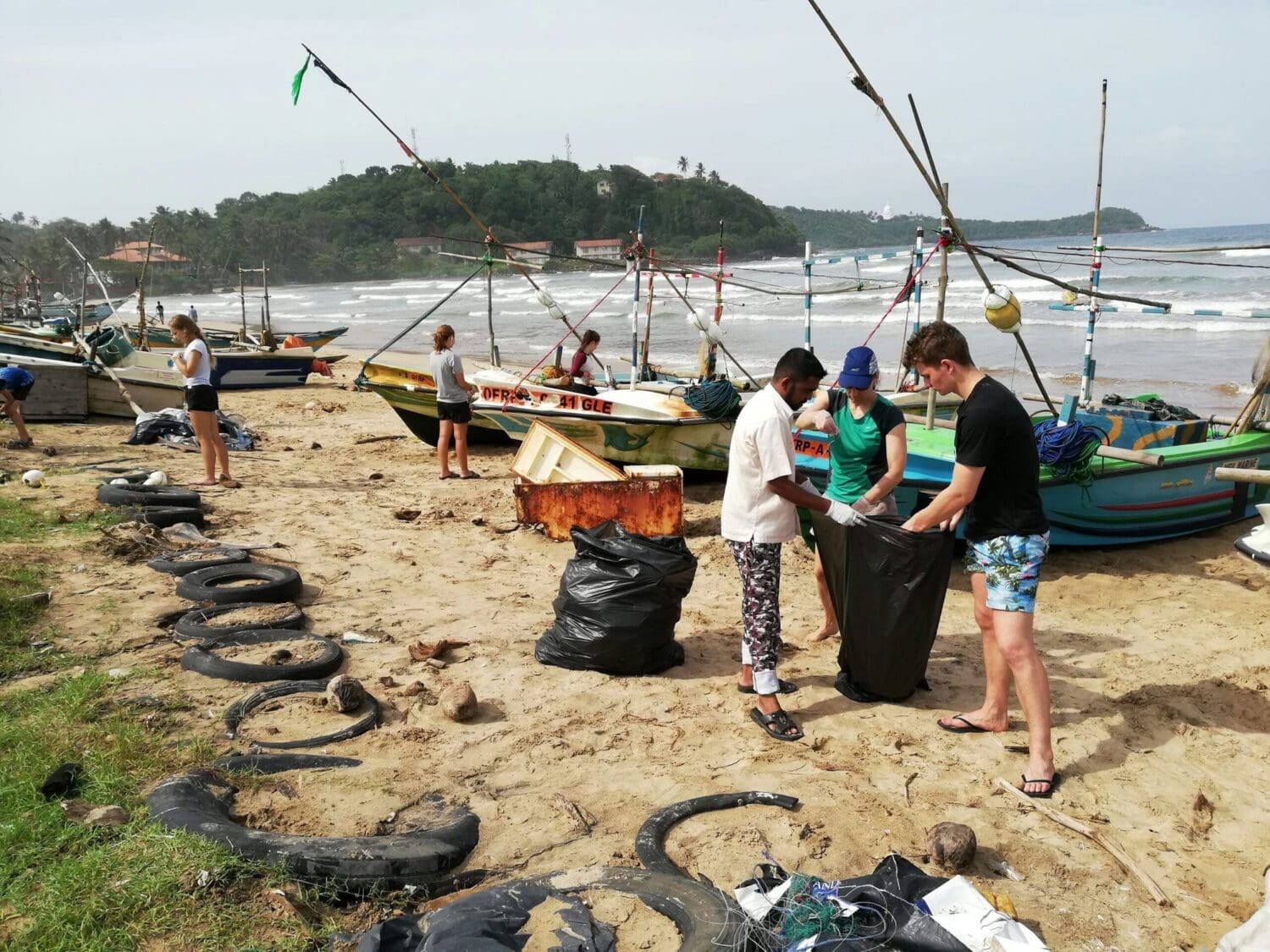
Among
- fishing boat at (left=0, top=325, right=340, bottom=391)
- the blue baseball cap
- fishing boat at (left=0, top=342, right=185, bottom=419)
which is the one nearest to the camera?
the blue baseball cap

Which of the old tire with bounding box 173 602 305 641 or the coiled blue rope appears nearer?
the old tire with bounding box 173 602 305 641

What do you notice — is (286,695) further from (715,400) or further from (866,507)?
(715,400)

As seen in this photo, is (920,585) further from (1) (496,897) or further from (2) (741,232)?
(2) (741,232)

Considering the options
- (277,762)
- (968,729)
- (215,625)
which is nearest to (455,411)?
(215,625)

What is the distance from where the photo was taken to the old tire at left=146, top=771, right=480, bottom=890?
2951 mm

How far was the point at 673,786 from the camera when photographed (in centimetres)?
386

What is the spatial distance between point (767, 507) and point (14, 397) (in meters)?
10.2

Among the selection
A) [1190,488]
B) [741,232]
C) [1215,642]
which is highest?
[741,232]

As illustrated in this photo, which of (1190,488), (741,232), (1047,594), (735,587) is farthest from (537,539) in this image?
(741,232)

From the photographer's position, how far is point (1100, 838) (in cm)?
353

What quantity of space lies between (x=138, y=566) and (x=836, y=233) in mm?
139471

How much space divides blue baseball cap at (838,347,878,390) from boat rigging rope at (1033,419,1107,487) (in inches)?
102

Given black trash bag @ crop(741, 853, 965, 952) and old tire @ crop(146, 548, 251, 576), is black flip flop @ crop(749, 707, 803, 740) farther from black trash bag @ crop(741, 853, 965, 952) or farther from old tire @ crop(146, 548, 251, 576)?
old tire @ crop(146, 548, 251, 576)

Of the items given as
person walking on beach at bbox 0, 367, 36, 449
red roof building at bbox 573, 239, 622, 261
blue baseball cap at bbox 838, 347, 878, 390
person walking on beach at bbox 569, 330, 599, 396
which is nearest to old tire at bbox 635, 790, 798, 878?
blue baseball cap at bbox 838, 347, 878, 390
